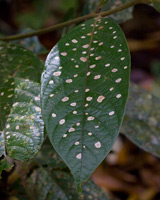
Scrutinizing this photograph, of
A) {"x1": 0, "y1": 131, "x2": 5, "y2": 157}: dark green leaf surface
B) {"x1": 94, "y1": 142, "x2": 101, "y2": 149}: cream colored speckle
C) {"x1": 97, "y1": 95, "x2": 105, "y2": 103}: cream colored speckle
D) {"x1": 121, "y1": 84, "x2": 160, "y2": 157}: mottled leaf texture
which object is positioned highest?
{"x1": 97, "y1": 95, "x2": 105, "y2": 103}: cream colored speckle

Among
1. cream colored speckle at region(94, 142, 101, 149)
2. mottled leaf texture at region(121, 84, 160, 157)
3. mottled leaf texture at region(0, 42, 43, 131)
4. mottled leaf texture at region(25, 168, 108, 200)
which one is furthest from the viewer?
mottled leaf texture at region(121, 84, 160, 157)

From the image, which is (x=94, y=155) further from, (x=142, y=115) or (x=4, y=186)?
(x=142, y=115)

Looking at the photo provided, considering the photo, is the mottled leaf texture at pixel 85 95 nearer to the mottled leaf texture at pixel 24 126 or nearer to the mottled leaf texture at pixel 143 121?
the mottled leaf texture at pixel 24 126

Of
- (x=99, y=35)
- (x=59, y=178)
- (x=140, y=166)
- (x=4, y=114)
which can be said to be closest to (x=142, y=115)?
(x=59, y=178)

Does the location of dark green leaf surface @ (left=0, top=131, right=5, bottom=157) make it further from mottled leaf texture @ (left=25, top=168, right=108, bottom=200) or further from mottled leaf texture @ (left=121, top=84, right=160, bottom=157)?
mottled leaf texture @ (left=121, top=84, right=160, bottom=157)

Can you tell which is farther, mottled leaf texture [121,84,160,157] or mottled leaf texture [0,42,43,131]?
mottled leaf texture [121,84,160,157]

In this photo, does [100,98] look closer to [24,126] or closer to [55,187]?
[24,126]

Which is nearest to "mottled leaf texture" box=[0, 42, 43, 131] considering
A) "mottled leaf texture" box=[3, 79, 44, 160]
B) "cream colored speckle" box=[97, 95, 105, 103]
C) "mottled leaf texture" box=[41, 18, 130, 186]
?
"mottled leaf texture" box=[3, 79, 44, 160]
